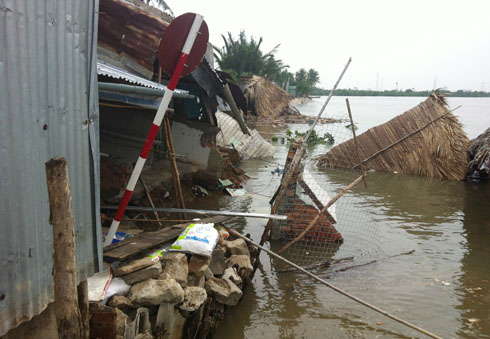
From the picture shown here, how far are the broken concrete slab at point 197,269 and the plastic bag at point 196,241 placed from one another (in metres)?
0.07

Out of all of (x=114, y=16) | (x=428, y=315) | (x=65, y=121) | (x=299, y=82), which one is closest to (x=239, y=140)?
(x=114, y=16)

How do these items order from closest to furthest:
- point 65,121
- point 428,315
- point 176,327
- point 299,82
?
1. point 65,121
2. point 176,327
3. point 428,315
4. point 299,82

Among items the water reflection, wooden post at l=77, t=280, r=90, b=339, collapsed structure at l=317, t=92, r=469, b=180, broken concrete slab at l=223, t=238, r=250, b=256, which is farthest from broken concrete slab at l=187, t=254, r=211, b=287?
collapsed structure at l=317, t=92, r=469, b=180

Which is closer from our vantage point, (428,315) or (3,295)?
(3,295)

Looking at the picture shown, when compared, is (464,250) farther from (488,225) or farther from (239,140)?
(239,140)

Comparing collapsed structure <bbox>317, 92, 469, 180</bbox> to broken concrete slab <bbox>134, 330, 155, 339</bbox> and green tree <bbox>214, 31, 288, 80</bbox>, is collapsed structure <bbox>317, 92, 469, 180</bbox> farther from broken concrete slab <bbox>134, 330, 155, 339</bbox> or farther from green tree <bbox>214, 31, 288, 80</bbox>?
green tree <bbox>214, 31, 288, 80</bbox>

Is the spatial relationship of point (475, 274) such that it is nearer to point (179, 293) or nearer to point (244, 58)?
point (179, 293)

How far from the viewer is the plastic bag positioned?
4.30 meters

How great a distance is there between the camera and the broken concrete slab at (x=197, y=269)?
421 centimetres

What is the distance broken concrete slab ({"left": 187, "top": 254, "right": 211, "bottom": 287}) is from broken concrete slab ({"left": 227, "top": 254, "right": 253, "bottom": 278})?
0.80 m

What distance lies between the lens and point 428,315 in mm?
5098

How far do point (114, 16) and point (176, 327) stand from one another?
551 centimetres

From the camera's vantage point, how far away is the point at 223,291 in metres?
4.48

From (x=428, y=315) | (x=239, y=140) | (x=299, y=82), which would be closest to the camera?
(x=428, y=315)
